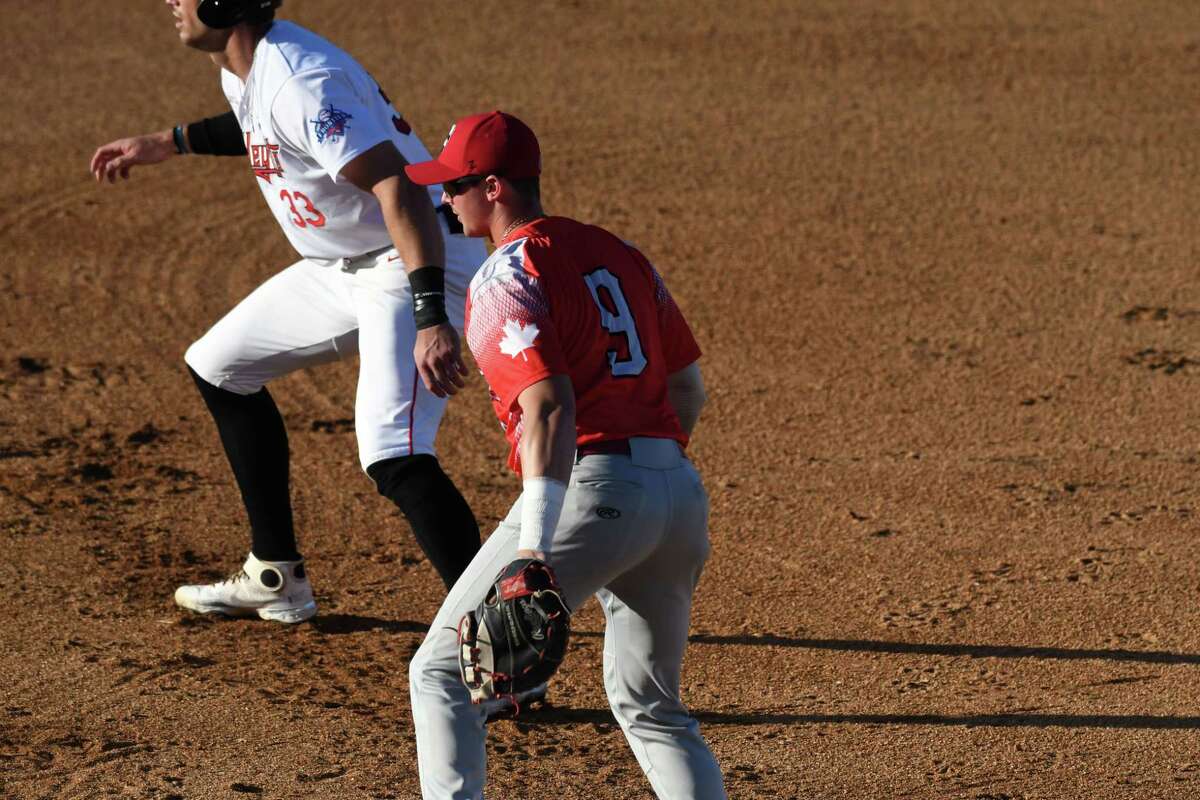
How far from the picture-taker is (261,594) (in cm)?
489

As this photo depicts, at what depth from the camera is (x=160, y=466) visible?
6.09 meters

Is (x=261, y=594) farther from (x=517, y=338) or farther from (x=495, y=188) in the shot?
(x=517, y=338)

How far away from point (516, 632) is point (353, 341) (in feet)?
6.34

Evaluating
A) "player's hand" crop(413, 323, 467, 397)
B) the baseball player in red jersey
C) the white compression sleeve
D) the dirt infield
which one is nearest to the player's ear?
the baseball player in red jersey

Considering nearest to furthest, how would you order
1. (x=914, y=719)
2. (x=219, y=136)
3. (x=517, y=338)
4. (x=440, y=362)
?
(x=517, y=338), (x=440, y=362), (x=914, y=719), (x=219, y=136)

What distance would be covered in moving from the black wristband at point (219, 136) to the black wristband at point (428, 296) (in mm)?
1315

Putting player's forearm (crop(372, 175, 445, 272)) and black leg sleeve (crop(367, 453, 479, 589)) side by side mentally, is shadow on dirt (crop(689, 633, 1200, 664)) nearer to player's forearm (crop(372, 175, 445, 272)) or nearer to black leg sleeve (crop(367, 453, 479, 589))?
black leg sleeve (crop(367, 453, 479, 589))

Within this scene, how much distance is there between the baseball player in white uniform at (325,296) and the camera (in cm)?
412

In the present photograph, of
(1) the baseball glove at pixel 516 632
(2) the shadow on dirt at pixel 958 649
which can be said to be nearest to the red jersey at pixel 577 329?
(1) the baseball glove at pixel 516 632

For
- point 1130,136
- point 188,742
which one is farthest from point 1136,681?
point 1130,136

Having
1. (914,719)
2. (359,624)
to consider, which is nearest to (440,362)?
(359,624)

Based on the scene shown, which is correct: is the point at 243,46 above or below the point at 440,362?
above

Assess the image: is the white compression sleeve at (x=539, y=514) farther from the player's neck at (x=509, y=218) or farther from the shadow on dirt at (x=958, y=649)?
the shadow on dirt at (x=958, y=649)

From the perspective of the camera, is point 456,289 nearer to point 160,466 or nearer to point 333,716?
point 333,716
